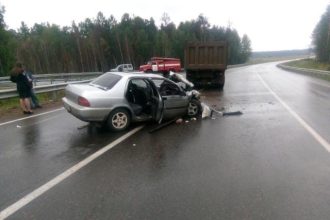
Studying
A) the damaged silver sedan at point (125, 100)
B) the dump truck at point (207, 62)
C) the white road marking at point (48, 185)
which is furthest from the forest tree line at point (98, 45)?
the white road marking at point (48, 185)

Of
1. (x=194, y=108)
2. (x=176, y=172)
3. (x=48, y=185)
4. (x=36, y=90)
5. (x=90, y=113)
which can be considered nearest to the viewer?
(x=48, y=185)

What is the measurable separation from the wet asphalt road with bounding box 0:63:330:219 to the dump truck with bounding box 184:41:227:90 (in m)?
11.8

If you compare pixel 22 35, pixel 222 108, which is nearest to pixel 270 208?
pixel 222 108

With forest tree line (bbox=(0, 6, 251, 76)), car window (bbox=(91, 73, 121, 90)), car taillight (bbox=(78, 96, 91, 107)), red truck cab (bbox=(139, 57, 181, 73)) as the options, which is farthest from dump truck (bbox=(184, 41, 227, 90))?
forest tree line (bbox=(0, 6, 251, 76))

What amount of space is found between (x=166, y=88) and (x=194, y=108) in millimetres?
1263

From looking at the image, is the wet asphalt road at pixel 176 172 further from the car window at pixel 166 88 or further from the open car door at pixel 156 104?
the car window at pixel 166 88

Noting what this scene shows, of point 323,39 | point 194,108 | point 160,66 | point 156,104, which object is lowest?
point 160,66

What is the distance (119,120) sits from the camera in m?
8.72

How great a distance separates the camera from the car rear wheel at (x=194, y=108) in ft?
35.1

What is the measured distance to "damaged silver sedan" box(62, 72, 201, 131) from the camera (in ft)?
27.3

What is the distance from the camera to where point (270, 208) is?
13.9 feet

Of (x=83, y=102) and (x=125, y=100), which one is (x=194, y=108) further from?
(x=83, y=102)

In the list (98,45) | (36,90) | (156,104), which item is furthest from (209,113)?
(98,45)

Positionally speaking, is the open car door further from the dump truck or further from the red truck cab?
the red truck cab
